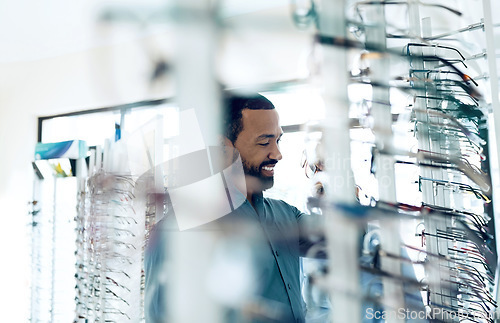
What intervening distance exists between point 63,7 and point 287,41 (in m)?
2.11

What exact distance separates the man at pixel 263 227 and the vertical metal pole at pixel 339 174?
47 mm

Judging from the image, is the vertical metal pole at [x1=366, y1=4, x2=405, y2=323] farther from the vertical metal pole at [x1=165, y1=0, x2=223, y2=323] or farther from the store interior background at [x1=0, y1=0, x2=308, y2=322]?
the store interior background at [x1=0, y1=0, x2=308, y2=322]

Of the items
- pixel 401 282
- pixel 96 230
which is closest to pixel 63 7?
pixel 96 230

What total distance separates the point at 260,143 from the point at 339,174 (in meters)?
0.41

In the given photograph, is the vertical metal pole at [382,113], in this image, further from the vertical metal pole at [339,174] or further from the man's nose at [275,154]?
the man's nose at [275,154]

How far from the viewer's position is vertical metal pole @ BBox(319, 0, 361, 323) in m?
0.28

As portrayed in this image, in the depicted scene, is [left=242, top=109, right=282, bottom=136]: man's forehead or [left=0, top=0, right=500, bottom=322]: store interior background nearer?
[left=242, top=109, right=282, bottom=136]: man's forehead

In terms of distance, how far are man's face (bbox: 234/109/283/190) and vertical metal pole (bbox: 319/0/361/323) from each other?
0.33 meters

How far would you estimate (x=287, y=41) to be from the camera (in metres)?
0.33

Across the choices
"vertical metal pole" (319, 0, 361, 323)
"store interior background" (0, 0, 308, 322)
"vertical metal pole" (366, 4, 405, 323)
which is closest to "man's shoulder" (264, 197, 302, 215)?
"vertical metal pole" (366, 4, 405, 323)

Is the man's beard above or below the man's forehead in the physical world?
below

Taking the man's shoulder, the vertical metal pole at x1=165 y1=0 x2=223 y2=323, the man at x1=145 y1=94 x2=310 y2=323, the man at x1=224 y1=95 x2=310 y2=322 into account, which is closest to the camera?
the vertical metal pole at x1=165 y1=0 x2=223 y2=323

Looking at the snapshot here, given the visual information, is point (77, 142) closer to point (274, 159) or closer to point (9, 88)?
point (9, 88)

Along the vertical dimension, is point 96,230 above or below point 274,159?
above
